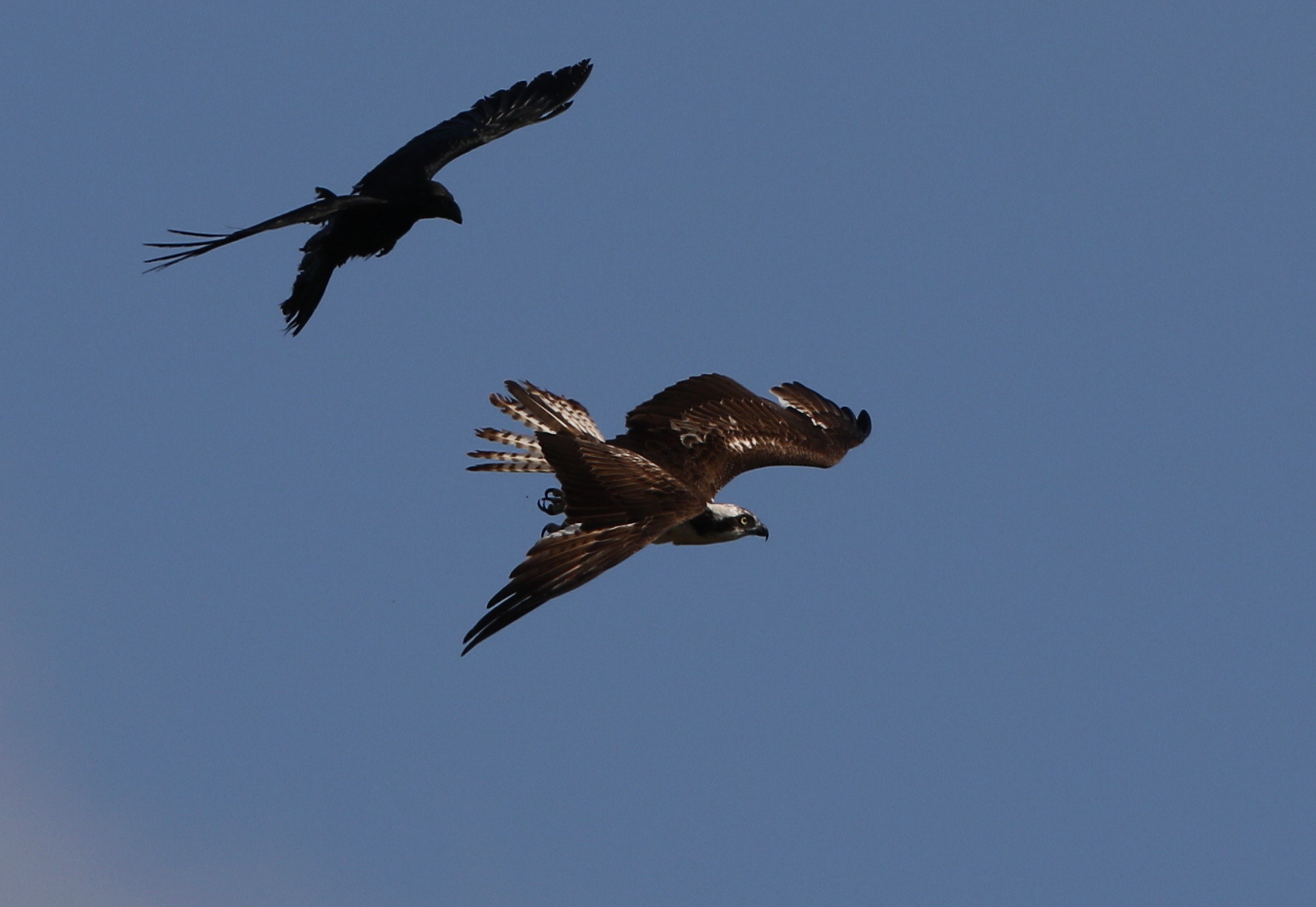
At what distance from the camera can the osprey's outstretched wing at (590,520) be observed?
43.1ft

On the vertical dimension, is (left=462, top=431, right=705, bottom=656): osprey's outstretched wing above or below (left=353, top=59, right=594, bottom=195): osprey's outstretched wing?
below

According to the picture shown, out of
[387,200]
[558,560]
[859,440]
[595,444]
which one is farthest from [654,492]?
[859,440]

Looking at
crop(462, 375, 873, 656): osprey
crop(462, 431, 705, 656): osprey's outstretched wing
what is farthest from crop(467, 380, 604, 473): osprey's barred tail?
crop(462, 431, 705, 656): osprey's outstretched wing

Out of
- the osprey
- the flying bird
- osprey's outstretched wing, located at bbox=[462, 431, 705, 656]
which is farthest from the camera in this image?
the flying bird

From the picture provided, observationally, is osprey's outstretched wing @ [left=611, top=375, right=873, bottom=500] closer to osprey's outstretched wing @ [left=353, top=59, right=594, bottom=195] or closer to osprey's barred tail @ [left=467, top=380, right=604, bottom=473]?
osprey's barred tail @ [left=467, top=380, right=604, bottom=473]

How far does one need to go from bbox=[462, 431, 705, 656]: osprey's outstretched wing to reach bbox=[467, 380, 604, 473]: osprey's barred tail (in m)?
2.42

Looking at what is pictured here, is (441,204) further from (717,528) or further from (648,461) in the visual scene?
(717,528)

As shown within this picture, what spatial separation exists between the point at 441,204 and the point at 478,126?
9.13 ft

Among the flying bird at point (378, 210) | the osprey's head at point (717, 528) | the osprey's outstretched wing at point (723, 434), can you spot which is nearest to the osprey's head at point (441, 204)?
the flying bird at point (378, 210)

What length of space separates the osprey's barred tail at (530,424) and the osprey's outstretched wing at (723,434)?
57 centimetres

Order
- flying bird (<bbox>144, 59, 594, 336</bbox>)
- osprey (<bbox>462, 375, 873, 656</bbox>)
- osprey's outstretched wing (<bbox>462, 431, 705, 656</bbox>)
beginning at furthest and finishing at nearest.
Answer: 1. flying bird (<bbox>144, 59, 594, 336</bbox>)
2. osprey (<bbox>462, 375, 873, 656</bbox>)
3. osprey's outstretched wing (<bbox>462, 431, 705, 656</bbox>)

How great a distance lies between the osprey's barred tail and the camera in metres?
19.0

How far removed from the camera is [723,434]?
1967cm

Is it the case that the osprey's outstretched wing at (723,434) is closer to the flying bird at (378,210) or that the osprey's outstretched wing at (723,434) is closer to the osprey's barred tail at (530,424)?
the osprey's barred tail at (530,424)
